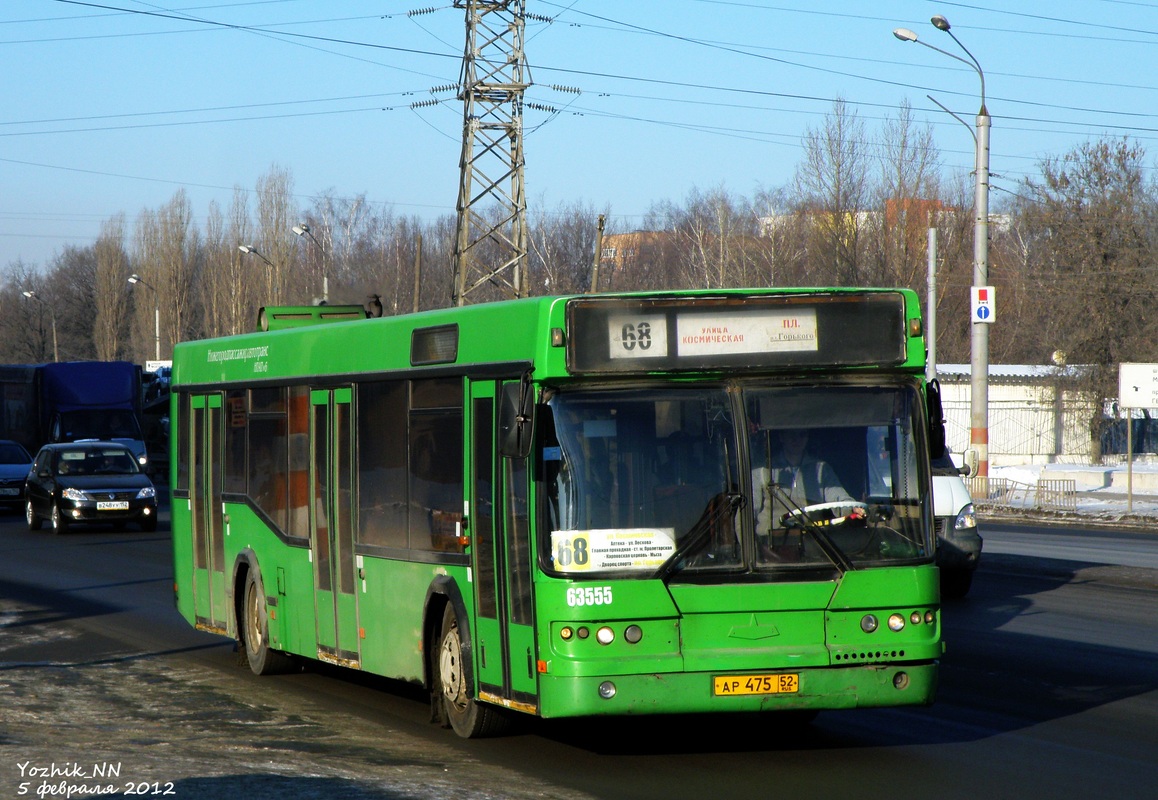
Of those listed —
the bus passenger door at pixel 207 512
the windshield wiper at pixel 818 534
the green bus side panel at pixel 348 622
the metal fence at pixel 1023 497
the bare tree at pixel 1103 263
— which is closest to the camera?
the windshield wiper at pixel 818 534

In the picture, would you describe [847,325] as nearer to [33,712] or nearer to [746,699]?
[746,699]

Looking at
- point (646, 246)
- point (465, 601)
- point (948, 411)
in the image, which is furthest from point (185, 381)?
point (646, 246)

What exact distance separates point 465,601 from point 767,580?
181 centimetres

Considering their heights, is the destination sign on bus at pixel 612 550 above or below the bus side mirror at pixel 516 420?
below

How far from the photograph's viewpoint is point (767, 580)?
25.5 ft

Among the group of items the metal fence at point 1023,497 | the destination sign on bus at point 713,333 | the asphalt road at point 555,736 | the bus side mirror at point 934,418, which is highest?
the destination sign on bus at point 713,333

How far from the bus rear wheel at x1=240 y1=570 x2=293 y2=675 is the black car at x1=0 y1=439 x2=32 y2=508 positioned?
80.0 feet

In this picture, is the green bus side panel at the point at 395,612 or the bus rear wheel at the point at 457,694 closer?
the bus rear wheel at the point at 457,694

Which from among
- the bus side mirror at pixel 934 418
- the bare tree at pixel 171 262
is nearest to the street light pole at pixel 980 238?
the bus side mirror at pixel 934 418

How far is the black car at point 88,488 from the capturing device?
28547 mm

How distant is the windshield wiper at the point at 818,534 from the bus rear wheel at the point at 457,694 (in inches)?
80.3

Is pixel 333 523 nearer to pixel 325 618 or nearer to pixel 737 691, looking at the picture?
pixel 325 618

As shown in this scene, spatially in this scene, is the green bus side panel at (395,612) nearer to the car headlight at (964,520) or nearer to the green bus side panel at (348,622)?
the green bus side panel at (348,622)

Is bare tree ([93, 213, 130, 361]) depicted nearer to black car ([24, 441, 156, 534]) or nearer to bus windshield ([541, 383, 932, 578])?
black car ([24, 441, 156, 534])
